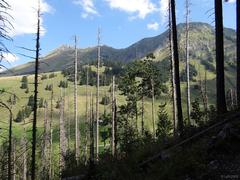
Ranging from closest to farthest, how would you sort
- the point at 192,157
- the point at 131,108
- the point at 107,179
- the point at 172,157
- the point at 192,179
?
the point at 192,179
the point at 192,157
the point at 172,157
the point at 107,179
the point at 131,108

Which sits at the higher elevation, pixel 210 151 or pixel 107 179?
pixel 210 151

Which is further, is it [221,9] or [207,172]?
[221,9]

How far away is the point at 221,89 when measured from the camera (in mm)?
18609

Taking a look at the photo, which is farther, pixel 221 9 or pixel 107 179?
pixel 221 9

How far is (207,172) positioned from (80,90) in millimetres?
187029

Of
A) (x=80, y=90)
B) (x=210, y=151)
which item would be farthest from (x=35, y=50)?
(x=80, y=90)

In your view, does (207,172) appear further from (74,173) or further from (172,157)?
(74,173)

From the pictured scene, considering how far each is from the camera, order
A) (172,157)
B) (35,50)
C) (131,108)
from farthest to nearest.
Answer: (131,108)
(35,50)
(172,157)

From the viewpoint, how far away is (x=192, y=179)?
37.9ft

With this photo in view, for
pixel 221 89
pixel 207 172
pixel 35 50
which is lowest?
pixel 207 172

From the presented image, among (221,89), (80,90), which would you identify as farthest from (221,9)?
(80,90)

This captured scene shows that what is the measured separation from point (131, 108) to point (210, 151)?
151 feet

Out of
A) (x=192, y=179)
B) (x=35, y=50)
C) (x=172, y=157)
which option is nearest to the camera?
(x=192, y=179)

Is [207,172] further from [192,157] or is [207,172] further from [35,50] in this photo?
[35,50]
